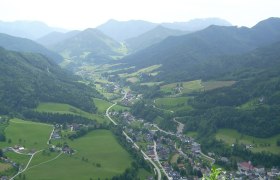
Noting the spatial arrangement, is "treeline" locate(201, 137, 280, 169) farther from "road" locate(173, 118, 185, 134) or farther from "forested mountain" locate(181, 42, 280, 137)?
"road" locate(173, 118, 185, 134)

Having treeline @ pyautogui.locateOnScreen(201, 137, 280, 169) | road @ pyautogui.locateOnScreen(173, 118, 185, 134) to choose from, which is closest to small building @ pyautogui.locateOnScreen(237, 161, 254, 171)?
treeline @ pyautogui.locateOnScreen(201, 137, 280, 169)

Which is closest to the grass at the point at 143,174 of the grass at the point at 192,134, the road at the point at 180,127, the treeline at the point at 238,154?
the treeline at the point at 238,154

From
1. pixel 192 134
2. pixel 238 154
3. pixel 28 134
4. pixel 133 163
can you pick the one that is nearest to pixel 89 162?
Answer: pixel 133 163

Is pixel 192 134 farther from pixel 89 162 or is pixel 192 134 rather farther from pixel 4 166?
pixel 4 166

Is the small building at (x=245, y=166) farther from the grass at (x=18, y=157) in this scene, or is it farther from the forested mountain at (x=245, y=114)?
the grass at (x=18, y=157)

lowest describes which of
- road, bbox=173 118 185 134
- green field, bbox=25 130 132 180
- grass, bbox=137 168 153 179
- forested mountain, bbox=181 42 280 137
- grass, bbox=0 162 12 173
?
grass, bbox=137 168 153 179

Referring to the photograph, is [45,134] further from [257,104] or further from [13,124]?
[257,104]
